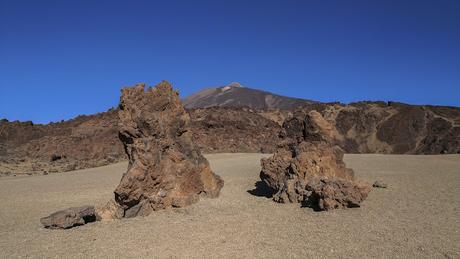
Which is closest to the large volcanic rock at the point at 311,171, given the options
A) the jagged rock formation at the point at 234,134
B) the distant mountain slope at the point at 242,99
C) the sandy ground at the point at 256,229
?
the sandy ground at the point at 256,229

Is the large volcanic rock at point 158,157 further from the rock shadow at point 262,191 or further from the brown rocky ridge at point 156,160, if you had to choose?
the rock shadow at point 262,191

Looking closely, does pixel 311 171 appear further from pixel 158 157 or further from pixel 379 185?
pixel 158 157

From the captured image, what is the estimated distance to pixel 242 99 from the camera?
9675cm

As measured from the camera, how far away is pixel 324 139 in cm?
1272

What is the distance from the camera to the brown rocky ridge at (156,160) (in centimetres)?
1026

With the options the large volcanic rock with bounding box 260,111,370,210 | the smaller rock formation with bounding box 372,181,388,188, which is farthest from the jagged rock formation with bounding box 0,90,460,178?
the smaller rock formation with bounding box 372,181,388,188

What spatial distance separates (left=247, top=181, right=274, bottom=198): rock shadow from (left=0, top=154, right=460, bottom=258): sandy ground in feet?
0.84

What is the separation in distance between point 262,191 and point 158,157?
3.38 m

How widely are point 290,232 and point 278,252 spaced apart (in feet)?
4.03

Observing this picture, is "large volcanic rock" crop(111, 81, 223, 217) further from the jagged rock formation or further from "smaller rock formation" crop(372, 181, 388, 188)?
the jagged rock formation

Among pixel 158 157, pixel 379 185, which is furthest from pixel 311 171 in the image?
pixel 158 157

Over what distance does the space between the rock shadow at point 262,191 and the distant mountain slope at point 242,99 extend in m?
75.1

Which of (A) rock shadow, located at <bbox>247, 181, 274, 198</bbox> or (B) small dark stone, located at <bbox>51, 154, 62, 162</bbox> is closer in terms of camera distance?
(A) rock shadow, located at <bbox>247, 181, 274, 198</bbox>

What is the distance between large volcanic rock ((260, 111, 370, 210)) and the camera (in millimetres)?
9977
